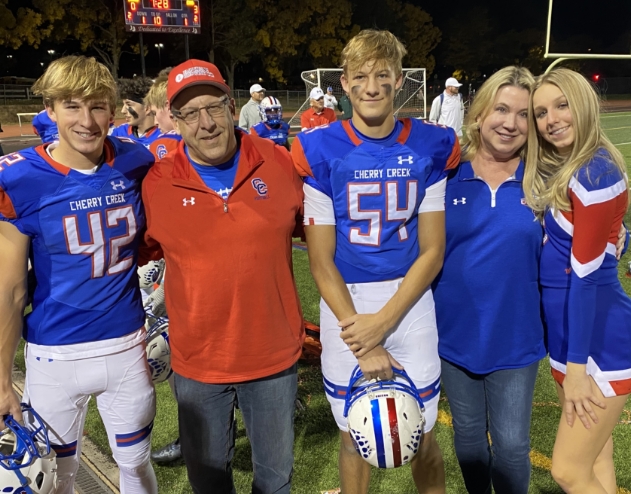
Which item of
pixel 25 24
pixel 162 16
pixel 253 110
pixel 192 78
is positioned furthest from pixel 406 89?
pixel 25 24

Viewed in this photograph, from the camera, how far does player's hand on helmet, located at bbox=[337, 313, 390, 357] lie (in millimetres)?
2314

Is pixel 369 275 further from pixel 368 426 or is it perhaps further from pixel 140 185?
pixel 140 185

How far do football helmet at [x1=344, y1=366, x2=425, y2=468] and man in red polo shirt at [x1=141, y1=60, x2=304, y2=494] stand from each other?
355 millimetres

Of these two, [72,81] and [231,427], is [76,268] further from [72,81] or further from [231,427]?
[231,427]

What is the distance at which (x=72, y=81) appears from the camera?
2232mm

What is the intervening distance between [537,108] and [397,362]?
3.93 ft

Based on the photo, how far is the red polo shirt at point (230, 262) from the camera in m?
2.22

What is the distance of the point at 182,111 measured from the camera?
2256 millimetres

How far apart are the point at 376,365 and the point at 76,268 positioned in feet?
4.18

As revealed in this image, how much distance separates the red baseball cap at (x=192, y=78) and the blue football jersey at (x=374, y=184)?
1.36ft

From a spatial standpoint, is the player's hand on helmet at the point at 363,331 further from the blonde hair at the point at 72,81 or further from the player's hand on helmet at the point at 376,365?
the blonde hair at the point at 72,81

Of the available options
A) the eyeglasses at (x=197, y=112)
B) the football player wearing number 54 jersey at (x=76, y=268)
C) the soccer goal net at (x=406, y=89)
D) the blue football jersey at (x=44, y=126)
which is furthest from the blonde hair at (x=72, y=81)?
the soccer goal net at (x=406, y=89)

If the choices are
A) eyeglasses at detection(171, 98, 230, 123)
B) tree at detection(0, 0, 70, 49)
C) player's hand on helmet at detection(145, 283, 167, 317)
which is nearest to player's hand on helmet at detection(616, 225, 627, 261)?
eyeglasses at detection(171, 98, 230, 123)

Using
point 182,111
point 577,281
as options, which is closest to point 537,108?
point 577,281
